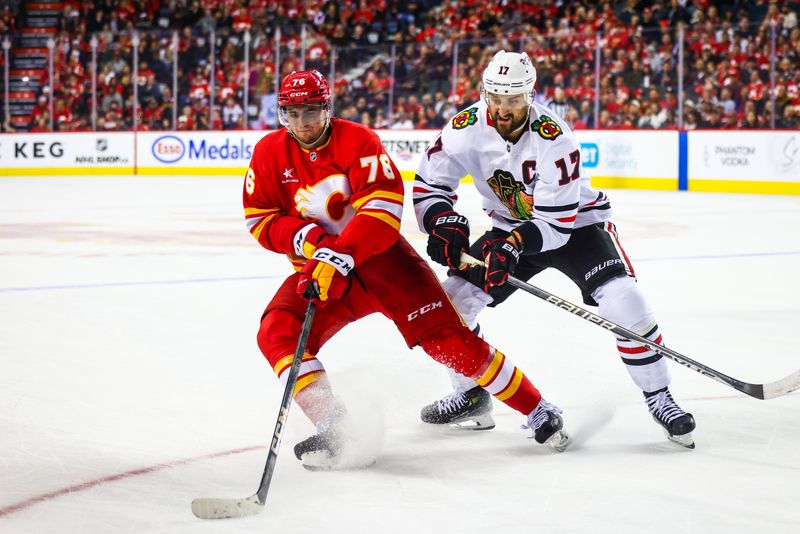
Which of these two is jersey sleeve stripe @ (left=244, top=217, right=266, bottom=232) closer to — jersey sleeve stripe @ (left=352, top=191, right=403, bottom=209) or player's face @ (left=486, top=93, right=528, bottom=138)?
jersey sleeve stripe @ (left=352, top=191, right=403, bottom=209)

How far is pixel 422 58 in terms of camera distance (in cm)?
1602

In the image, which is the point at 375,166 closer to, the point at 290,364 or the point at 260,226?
the point at 260,226

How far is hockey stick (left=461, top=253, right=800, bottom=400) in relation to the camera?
10.9 feet

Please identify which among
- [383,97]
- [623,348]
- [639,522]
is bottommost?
[639,522]

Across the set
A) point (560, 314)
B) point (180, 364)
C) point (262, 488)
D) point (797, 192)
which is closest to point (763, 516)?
point (262, 488)

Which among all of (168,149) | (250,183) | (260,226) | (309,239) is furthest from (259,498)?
(168,149)

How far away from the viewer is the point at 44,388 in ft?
13.1

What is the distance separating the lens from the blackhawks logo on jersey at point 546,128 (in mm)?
3275

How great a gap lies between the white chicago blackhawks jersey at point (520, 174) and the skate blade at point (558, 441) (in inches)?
21.8

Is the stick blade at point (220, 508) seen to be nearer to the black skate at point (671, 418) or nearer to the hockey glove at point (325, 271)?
the hockey glove at point (325, 271)

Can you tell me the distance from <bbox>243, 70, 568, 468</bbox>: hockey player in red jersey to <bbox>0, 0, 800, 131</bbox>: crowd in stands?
1031 cm

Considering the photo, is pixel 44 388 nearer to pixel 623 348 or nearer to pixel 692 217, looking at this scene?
pixel 623 348

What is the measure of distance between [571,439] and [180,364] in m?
1.74

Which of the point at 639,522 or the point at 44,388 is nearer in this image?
the point at 639,522
